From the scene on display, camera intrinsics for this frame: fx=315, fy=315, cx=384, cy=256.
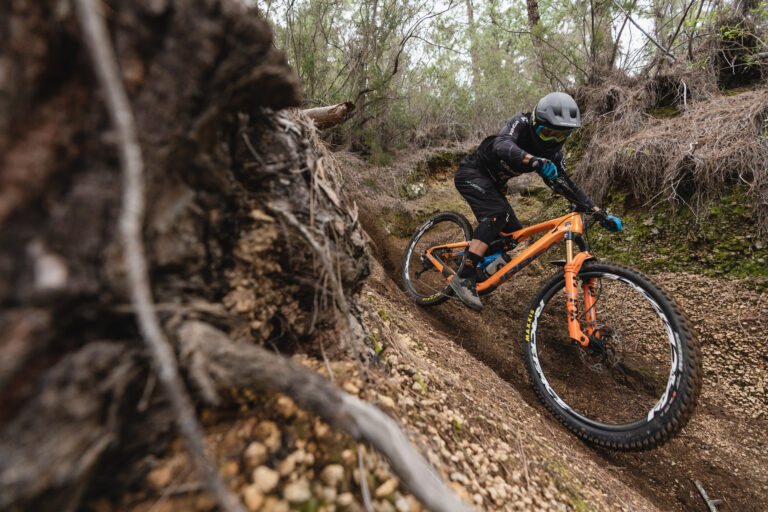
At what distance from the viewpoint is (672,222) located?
10.8ft

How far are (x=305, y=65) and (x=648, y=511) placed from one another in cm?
552

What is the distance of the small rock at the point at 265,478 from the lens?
76 centimetres

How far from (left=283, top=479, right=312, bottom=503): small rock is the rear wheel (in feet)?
9.40

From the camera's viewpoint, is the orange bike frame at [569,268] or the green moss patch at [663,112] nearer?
the orange bike frame at [569,268]

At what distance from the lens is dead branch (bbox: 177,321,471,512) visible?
27.4 inches

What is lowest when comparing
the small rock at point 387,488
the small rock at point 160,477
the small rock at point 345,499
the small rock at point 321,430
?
the small rock at point 387,488

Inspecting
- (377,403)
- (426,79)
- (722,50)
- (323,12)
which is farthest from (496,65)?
(377,403)

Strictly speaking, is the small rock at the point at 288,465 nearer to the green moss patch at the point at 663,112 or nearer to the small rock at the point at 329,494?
the small rock at the point at 329,494

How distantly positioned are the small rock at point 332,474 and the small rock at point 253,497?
0.16 m

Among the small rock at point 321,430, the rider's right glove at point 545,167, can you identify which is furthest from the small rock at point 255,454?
the rider's right glove at point 545,167

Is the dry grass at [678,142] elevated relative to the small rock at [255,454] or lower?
elevated

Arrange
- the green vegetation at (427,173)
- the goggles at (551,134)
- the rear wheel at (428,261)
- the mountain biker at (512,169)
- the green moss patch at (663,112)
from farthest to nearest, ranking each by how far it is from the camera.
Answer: the green vegetation at (427,173), the green moss patch at (663,112), the rear wheel at (428,261), the goggles at (551,134), the mountain biker at (512,169)

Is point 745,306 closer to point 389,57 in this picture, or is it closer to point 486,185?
point 486,185

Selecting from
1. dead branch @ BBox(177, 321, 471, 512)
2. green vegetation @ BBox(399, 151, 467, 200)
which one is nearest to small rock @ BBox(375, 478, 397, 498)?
dead branch @ BBox(177, 321, 471, 512)
